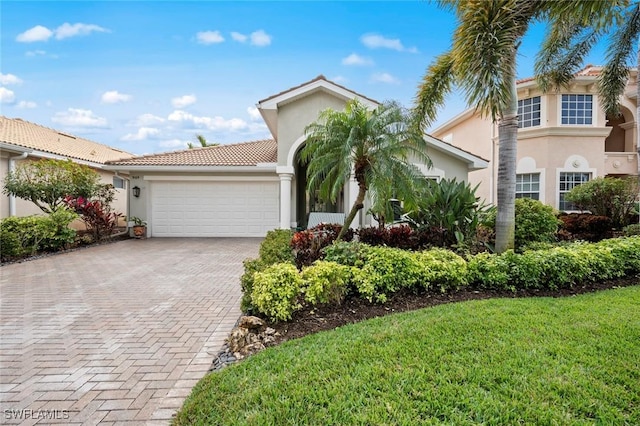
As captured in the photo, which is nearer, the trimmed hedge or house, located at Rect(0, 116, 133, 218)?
the trimmed hedge

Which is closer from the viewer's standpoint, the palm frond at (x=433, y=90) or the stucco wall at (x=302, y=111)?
the palm frond at (x=433, y=90)

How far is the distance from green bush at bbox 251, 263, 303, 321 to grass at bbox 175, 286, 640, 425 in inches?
26.4

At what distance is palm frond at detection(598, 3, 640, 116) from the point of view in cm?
1157

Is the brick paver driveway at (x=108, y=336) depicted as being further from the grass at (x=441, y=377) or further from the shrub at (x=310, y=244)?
the shrub at (x=310, y=244)

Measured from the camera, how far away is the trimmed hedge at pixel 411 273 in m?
4.84

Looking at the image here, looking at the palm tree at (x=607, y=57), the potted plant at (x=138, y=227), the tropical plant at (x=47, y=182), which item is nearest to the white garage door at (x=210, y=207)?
the potted plant at (x=138, y=227)

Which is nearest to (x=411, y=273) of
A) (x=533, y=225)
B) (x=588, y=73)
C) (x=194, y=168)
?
(x=533, y=225)

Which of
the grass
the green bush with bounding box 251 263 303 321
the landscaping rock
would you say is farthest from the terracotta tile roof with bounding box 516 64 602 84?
the landscaping rock

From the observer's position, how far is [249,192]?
1579 centimetres

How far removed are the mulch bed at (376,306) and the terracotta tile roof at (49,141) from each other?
52.6ft

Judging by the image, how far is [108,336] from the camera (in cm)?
462

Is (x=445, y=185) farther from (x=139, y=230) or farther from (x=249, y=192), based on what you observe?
(x=139, y=230)

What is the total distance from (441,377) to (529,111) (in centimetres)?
1886

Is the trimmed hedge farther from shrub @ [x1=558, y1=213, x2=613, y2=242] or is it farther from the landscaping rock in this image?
shrub @ [x1=558, y1=213, x2=613, y2=242]
